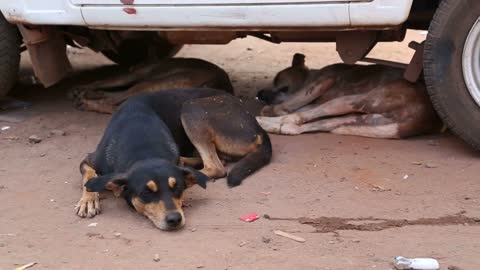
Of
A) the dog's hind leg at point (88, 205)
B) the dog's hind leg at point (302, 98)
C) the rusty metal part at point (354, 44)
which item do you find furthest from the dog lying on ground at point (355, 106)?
the dog's hind leg at point (88, 205)

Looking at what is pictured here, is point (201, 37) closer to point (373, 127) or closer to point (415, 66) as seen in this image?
point (373, 127)

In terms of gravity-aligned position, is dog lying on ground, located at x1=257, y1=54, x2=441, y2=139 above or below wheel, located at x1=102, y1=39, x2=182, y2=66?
above

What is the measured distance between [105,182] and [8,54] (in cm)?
281

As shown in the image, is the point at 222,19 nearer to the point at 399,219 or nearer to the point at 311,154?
the point at 311,154

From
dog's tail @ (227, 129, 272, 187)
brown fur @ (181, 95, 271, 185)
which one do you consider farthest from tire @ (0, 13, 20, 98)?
dog's tail @ (227, 129, 272, 187)

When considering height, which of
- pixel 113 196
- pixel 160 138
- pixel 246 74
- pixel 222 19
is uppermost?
pixel 222 19

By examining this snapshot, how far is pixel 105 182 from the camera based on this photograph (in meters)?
4.54

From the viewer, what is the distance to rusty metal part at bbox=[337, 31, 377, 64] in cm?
590

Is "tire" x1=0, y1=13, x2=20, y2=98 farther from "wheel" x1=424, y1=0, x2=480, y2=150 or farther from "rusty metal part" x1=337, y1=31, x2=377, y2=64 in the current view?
"wheel" x1=424, y1=0, x2=480, y2=150

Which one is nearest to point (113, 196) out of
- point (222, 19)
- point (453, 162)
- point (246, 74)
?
point (222, 19)

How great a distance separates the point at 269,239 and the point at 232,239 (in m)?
0.22

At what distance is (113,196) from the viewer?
5059 mm

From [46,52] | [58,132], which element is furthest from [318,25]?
[46,52]

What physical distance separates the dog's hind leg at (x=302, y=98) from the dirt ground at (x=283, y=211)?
0.68 meters
